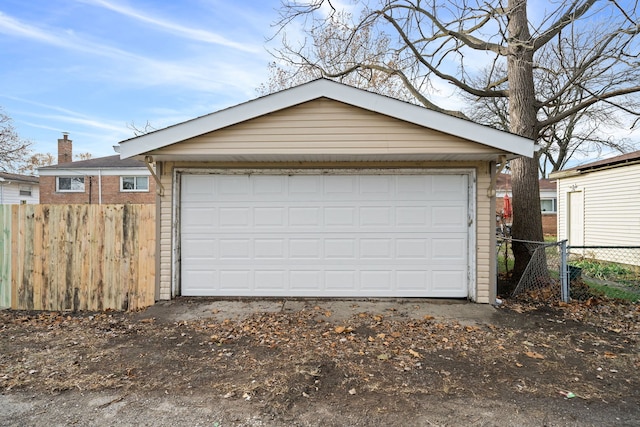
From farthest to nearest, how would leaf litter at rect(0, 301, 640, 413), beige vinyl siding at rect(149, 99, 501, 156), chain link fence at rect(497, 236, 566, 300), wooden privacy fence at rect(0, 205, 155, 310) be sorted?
chain link fence at rect(497, 236, 566, 300) → wooden privacy fence at rect(0, 205, 155, 310) → beige vinyl siding at rect(149, 99, 501, 156) → leaf litter at rect(0, 301, 640, 413)

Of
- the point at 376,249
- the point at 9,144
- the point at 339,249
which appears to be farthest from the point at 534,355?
the point at 9,144

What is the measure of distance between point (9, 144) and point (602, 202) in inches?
1049

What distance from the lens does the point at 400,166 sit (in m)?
5.89

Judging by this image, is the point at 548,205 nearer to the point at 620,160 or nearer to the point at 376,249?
the point at 620,160

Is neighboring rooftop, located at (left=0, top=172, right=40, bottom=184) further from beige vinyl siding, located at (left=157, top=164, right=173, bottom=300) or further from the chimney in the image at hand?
beige vinyl siding, located at (left=157, top=164, right=173, bottom=300)

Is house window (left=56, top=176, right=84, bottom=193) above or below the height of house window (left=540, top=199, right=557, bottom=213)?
above

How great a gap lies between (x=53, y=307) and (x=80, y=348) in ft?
6.91

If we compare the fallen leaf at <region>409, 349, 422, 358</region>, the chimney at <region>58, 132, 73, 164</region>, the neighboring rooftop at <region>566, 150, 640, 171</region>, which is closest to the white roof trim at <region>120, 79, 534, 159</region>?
the fallen leaf at <region>409, 349, 422, 358</region>

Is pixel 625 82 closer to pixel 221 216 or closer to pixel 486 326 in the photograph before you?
pixel 486 326

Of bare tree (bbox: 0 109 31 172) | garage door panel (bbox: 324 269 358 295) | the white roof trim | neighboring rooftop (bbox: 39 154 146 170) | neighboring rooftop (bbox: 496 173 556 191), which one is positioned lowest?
garage door panel (bbox: 324 269 358 295)

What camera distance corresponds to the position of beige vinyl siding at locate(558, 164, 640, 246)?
34.4 feet

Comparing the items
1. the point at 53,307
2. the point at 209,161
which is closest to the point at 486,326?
the point at 209,161

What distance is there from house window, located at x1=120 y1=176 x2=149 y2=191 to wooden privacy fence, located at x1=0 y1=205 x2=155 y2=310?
649 inches

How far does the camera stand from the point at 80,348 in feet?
13.5
